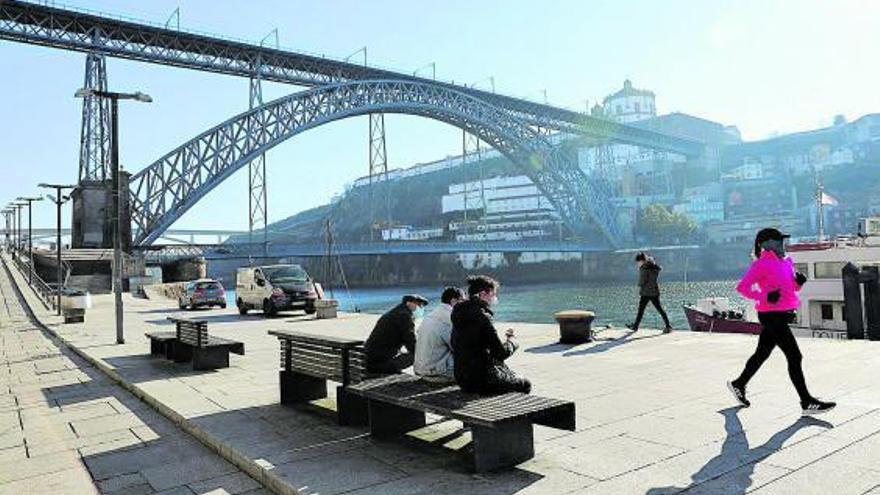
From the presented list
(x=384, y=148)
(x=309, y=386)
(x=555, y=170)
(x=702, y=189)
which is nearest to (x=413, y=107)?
(x=384, y=148)

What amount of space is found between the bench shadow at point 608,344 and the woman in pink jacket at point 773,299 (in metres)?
4.27

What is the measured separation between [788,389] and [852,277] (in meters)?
7.81

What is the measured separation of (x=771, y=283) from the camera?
632 cm

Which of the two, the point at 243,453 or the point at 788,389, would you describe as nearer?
the point at 243,453

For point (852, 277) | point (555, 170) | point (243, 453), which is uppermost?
point (555, 170)

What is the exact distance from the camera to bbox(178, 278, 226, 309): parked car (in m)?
29.0

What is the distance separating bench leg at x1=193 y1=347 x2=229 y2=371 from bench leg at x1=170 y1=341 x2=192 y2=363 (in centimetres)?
93

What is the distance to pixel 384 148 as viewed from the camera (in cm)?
7675

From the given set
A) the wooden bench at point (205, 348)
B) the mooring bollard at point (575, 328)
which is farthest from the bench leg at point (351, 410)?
the mooring bollard at point (575, 328)

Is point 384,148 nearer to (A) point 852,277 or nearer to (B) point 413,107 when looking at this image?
(B) point 413,107

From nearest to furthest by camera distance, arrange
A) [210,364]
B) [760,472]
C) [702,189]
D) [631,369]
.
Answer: [760,472] → [631,369] → [210,364] → [702,189]

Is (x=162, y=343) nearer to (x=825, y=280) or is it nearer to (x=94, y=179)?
(x=825, y=280)

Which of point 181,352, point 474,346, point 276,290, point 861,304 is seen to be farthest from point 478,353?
point 276,290

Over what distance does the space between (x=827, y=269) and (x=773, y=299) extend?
65.0ft
